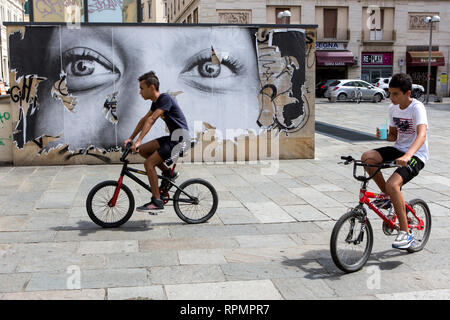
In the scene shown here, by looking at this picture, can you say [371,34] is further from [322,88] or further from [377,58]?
[322,88]

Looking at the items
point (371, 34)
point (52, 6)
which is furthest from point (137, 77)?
point (371, 34)

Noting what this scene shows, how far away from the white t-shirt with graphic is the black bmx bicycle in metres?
2.25

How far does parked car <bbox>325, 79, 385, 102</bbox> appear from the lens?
103ft

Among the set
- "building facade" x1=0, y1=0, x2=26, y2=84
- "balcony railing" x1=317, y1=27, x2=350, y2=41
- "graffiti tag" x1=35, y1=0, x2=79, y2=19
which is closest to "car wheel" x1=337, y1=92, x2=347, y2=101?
"balcony railing" x1=317, y1=27, x2=350, y2=41

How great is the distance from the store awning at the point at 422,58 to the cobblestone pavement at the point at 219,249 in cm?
3610

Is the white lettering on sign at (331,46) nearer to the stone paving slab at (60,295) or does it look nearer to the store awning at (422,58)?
the store awning at (422,58)

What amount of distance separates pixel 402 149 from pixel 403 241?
832 millimetres

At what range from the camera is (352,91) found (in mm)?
31562

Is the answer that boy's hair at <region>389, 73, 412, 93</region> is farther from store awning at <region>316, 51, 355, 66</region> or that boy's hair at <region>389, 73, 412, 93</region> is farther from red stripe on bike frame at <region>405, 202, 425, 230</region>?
store awning at <region>316, 51, 355, 66</region>

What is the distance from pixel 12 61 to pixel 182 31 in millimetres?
3212
